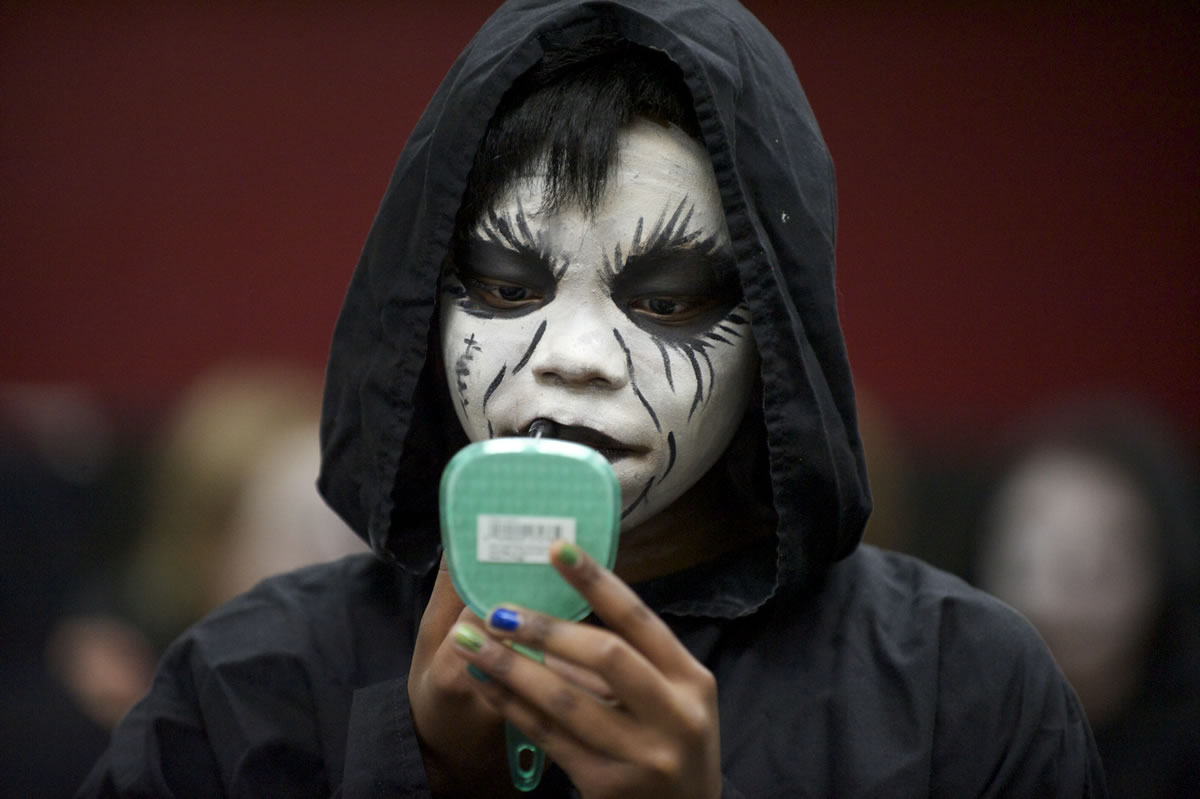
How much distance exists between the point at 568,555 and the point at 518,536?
3.4 inches

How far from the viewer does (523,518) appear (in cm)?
86

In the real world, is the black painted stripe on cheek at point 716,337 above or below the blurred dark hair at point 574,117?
below

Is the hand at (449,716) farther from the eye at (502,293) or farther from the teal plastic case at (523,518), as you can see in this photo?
the eye at (502,293)

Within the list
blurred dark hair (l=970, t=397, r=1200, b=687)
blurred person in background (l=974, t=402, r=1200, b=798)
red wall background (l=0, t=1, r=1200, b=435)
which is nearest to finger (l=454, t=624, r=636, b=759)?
blurred person in background (l=974, t=402, r=1200, b=798)

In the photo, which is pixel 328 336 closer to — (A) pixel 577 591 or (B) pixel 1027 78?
(B) pixel 1027 78

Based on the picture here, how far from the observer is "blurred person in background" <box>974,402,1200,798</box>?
216 cm

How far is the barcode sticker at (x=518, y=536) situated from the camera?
0.86m

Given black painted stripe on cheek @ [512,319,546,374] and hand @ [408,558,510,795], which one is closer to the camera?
hand @ [408,558,510,795]

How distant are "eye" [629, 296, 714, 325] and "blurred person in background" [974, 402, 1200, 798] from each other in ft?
4.71

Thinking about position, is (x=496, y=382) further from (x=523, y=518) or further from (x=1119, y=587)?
(x=1119, y=587)

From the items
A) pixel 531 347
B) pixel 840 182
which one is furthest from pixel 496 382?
pixel 840 182

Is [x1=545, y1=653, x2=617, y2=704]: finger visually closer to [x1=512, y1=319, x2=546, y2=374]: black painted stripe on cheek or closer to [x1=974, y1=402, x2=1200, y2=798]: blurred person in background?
[x1=512, y1=319, x2=546, y2=374]: black painted stripe on cheek

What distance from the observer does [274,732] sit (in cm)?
116

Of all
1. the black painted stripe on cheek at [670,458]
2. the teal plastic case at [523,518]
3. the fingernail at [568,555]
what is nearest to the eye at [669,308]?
the black painted stripe on cheek at [670,458]
